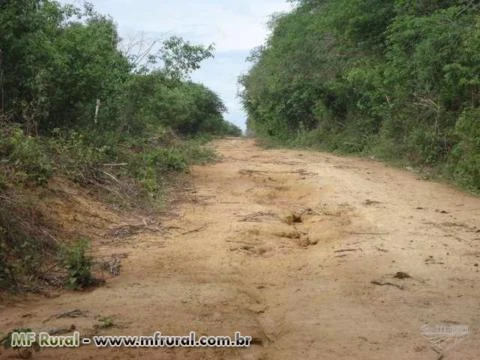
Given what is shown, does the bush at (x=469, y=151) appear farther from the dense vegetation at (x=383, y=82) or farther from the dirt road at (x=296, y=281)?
the dirt road at (x=296, y=281)

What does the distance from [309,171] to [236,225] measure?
5272 mm

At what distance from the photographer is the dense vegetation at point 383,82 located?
11.9 metres

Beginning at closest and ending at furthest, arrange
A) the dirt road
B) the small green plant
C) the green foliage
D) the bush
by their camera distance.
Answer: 1. the dirt road
2. the small green plant
3. the green foliage
4. the bush

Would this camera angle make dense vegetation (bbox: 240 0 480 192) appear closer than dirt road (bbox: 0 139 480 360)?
No

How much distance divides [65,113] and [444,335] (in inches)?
331

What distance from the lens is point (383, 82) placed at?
15.1m

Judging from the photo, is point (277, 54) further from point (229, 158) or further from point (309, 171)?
point (309, 171)

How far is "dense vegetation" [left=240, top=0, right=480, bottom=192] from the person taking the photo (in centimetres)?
1193

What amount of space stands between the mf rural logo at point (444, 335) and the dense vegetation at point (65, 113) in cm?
298

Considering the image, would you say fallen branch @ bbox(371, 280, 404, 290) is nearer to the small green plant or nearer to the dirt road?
the dirt road

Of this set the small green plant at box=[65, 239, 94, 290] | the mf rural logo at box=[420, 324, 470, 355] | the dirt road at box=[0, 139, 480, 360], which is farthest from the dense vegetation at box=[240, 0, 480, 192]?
the small green plant at box=[65, 239, 94, 290]

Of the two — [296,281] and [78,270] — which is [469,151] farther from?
[78,270]

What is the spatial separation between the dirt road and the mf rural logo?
0.09ft

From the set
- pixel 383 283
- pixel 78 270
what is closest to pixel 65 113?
pixel 78 270
